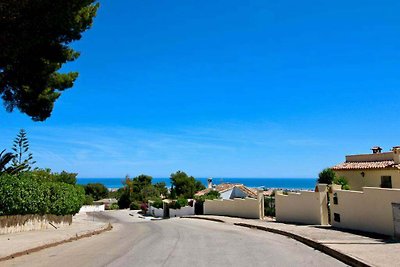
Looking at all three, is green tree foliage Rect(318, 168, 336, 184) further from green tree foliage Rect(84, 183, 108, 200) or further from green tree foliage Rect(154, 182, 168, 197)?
green tree foliage Rect(84, 183, 108, 200)

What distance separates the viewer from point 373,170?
36.0 m

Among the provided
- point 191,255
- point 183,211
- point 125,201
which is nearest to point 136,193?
point 125,201

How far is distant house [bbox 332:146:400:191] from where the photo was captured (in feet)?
111

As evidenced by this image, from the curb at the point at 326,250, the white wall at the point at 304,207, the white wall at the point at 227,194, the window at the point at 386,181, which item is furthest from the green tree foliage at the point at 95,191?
the curb at the point at 326,250

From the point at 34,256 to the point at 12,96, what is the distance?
702cm

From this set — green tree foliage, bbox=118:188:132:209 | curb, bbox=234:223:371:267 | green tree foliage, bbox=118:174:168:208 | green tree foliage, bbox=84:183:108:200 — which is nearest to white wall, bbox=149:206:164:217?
green tree foliage, bbox=118:174:168:208

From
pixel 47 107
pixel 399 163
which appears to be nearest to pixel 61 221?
pixel 47 107

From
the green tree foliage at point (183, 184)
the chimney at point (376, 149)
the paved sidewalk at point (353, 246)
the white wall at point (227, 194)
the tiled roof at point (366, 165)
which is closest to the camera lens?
the paved sidewalk at point (353, 246)

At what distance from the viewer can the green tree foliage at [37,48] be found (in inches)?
457

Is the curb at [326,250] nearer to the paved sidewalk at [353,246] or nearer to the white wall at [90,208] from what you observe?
the paved sidewalk at [353,246]

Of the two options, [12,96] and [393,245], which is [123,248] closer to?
[12,96]

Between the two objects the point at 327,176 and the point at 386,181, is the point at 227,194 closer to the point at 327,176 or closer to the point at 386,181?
the point at 386,181

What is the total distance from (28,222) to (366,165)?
1183 inches

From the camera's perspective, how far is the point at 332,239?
46.2 feet
